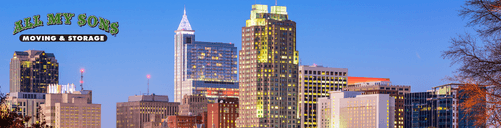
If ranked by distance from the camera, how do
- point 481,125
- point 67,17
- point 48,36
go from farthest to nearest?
point 67,17 → point 48,36 → point 481,125

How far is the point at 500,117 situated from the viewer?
2728cm

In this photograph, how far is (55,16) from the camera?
239 ft

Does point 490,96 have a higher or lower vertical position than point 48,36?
lower

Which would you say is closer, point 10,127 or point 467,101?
point 467,101

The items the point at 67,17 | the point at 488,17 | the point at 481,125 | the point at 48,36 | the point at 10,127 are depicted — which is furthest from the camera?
the point at 67,17

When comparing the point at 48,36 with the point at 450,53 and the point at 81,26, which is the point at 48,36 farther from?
the point at 450,53

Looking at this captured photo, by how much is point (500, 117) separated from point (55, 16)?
53.0 metres

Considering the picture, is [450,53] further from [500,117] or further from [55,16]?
[55,16]

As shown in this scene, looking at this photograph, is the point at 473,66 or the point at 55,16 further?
the point at 55,16

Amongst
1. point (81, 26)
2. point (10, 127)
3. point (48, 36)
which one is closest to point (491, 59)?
point (10, 127)

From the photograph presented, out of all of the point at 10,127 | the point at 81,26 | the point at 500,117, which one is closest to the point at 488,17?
the point at 500,117

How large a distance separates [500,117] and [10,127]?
108ft

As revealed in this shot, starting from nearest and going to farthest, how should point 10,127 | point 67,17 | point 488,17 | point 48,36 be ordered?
point 488,17 < point 10,127 < point 48,36 < point 67,17

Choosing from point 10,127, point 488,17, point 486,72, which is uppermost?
point 488,17
